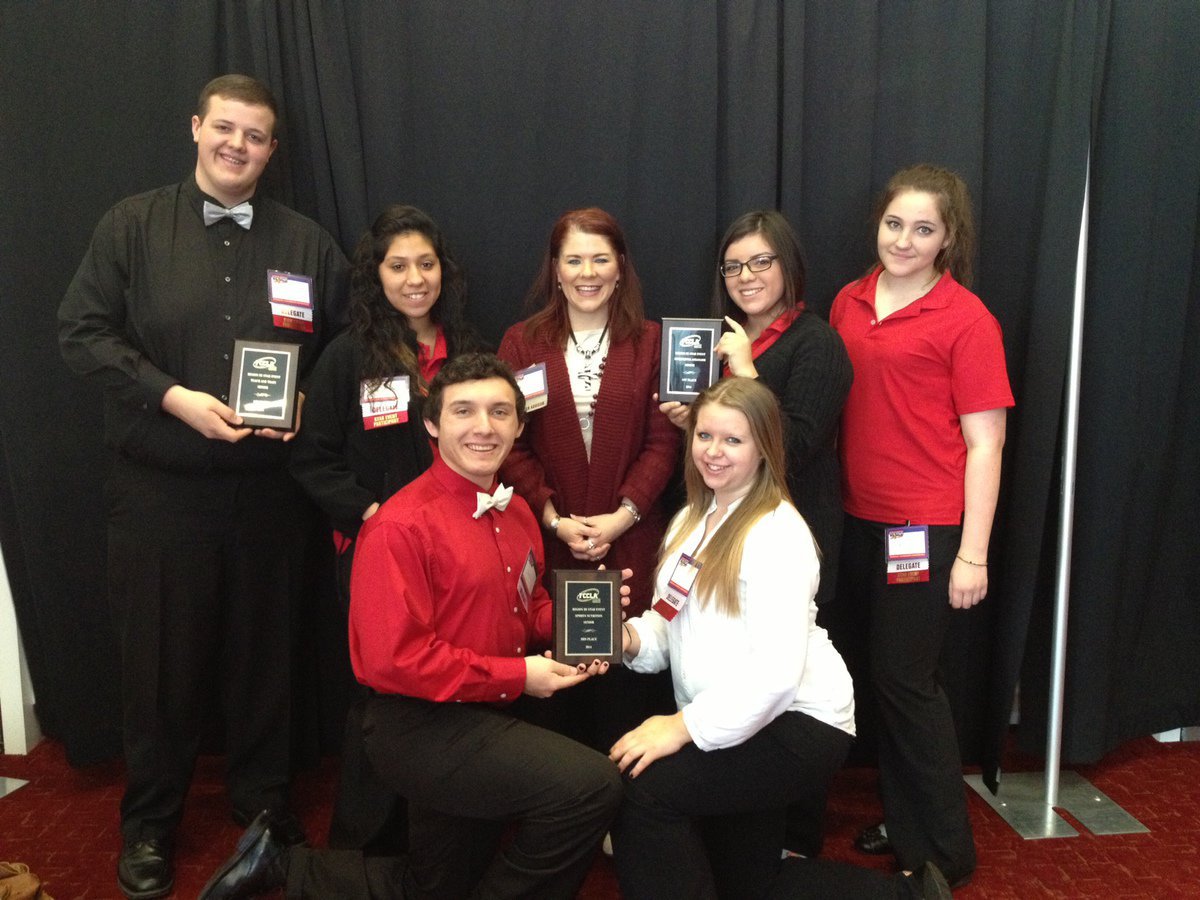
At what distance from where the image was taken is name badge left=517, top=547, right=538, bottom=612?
2186 mm

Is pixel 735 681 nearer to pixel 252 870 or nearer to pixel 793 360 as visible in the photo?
pixel 793 360

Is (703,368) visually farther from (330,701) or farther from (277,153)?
(330,701)

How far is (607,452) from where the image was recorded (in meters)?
2.44

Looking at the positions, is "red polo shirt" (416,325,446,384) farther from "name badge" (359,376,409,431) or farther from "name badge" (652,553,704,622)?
"name badge" (652,553,704,622)

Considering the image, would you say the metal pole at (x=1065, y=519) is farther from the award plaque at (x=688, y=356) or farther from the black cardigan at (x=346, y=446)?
the black cardigan at (x=346, y=446)

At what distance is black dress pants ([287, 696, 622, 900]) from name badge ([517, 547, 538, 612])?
0.28m

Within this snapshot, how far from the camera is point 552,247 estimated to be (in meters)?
2.53

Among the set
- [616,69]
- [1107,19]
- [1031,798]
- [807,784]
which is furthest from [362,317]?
[1031,798]

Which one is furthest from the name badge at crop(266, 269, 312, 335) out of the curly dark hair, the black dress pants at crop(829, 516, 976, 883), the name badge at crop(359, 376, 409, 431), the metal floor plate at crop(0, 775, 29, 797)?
the metal floor plate at crop(0, 775, 29, 797)

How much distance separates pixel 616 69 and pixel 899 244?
1.07m

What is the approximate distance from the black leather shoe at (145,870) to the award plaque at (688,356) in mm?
1871

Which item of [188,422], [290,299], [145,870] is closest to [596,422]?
[290,299]

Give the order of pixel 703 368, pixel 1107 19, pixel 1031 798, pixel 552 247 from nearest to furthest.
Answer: pixel 703 368 < pixel 552 247 < pixel 1107 19 < pixel 1031 798

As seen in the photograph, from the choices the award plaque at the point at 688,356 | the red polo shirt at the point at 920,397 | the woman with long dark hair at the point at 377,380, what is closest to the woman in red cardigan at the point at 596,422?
the award plaque at the point at 688,356
